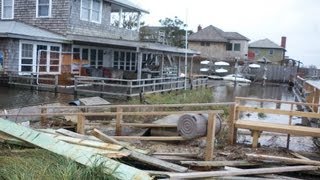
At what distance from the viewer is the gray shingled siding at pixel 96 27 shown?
25.5 meters

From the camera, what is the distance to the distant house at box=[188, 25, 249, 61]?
62.8 metres

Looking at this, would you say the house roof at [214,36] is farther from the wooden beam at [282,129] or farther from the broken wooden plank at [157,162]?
the broken wooden plank at [157,162]

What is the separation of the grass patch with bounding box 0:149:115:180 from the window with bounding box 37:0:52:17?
2022cm

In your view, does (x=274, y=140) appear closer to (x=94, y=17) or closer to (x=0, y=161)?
(x=0, y=161)

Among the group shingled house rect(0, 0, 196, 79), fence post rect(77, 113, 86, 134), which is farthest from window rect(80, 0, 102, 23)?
fence post rect(77, 113, 86, 134)

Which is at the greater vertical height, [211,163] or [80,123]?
[80,123]

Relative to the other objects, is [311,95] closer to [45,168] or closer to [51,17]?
[45,168]

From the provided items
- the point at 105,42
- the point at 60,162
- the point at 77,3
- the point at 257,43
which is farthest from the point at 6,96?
the point at 257,43

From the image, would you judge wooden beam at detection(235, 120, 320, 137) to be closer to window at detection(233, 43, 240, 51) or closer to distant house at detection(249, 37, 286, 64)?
window at detection(233, 43, 240, 51)

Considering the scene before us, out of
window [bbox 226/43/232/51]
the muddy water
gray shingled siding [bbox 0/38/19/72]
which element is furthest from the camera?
window [bbox 226/43/232/51]

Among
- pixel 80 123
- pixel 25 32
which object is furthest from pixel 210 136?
pixel 25 32

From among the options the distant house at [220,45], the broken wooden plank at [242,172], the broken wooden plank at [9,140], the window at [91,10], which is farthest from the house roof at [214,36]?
the broken wooden plank at [9,140]

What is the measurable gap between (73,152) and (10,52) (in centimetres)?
1695

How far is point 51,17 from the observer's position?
25.6 m
